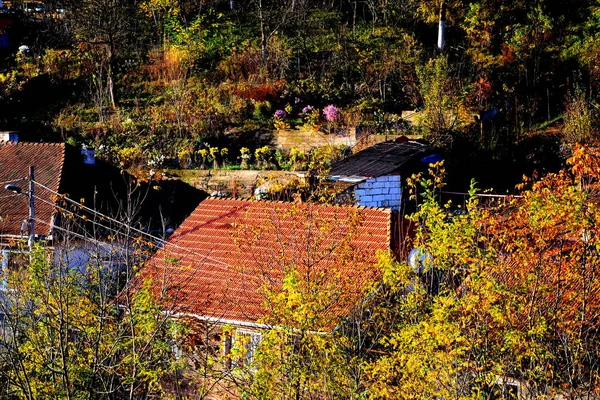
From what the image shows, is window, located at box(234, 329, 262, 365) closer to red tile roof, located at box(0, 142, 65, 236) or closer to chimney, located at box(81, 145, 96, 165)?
red tile roof, located at box(0, 142, 65, 236)

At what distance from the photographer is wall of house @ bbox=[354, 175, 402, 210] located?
61.6 feet

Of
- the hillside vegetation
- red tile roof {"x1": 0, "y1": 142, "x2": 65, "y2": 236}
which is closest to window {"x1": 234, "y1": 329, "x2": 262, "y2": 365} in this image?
red tile roof {"x1": 0, "y1": 142, "x2": 65, "y2": 236}

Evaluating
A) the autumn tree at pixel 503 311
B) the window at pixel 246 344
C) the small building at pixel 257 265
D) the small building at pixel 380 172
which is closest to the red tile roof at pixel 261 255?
the small building at pixel 257 265

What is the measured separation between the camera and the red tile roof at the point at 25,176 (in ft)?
58.6

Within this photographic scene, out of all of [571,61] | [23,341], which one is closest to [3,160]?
[23,341]

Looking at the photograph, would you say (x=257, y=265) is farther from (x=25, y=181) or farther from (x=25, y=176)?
(x=25, y=176)

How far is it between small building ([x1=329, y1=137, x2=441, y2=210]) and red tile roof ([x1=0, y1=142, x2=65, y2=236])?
5812 mm

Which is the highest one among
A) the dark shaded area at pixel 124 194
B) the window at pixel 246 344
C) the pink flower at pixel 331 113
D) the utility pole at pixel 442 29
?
the utility pole at pixel 442 29

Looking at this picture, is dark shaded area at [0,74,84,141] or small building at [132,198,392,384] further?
dark shaded area at [0,74,84,141]

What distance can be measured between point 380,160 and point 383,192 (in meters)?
1.24

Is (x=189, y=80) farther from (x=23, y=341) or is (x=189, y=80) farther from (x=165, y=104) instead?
(x=23, y=341)

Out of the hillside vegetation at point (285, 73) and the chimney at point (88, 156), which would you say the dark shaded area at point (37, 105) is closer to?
the hillside vegetation at point (285, 73)

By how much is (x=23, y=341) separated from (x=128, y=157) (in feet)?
40.3

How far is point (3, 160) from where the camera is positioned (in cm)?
2000
